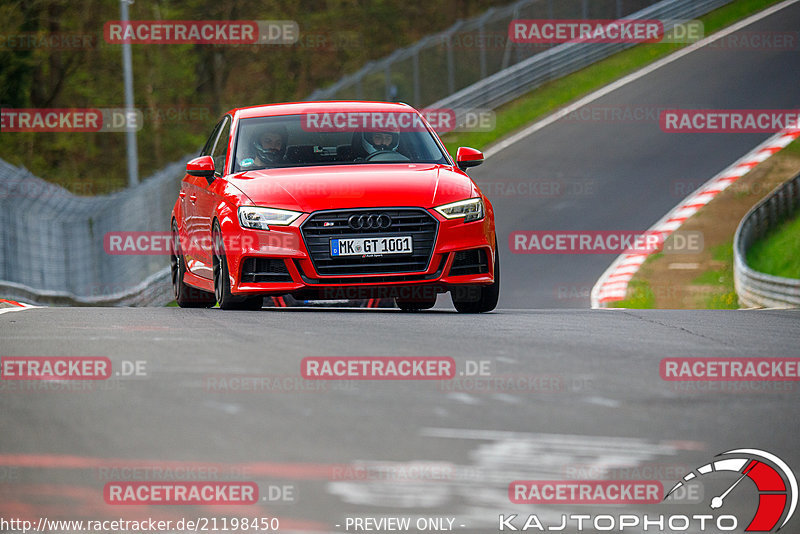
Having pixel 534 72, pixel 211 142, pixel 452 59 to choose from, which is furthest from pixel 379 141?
pixel 534 72

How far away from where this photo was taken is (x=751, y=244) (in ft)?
69.8

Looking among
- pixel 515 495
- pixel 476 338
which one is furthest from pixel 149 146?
pixel 515 495

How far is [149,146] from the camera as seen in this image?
179ft

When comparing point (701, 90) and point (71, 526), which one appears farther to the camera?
point (701, 90)

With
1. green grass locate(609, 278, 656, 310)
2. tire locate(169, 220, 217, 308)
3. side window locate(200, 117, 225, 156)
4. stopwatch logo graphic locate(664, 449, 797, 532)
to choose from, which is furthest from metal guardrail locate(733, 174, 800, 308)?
stopwatch logo graphic locate(664, 449, 797, 532)

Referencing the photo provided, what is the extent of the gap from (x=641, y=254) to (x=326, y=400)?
17.8 metres

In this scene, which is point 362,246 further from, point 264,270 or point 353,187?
point 264,270

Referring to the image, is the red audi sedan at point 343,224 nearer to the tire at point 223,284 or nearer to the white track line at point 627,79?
the tire at point 223,284

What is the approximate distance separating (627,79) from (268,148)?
2595 centimetres

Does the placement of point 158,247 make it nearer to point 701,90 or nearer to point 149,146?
point 701,90

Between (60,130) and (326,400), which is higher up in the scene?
(326,400)

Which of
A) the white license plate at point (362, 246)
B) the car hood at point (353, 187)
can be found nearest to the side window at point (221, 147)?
the car hood at point (353, 187)

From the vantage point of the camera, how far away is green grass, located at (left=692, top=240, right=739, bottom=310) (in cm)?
2056

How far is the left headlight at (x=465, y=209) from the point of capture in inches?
406
